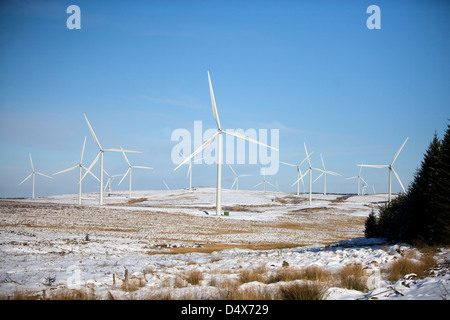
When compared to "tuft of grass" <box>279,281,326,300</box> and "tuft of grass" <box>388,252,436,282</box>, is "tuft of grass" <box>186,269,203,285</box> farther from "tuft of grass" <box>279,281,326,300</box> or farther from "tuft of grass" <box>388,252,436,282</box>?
"tuft of grass" <box>388,252,436,282</box>

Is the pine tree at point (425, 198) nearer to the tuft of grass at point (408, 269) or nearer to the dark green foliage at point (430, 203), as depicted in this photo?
the dark green foliage at point (430, 203)

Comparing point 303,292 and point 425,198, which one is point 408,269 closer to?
point 303,292

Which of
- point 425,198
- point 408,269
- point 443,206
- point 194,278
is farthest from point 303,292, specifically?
point 425,198

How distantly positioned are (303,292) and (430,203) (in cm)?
1310

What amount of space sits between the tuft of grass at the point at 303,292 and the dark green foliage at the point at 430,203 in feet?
38.3

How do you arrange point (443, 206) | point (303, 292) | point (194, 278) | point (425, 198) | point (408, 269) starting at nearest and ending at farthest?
point (303, 292)
point (408, 269)
point (194, 278)
point (443, 206)
point (425, 198)

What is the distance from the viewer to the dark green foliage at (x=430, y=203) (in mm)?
16500

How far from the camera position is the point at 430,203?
17.3 meters

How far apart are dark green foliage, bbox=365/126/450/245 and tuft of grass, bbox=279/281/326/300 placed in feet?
38.3

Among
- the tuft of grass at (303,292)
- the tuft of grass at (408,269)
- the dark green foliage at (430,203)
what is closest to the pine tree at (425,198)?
the dark green foliage at (430,203)

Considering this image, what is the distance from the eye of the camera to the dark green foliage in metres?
16.5

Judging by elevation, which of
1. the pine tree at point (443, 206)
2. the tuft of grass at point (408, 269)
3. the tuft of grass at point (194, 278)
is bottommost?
the tuft of grass at point (194, 278)

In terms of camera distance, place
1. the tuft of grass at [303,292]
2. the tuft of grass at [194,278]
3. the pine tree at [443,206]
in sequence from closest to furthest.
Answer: the tuft of grass at [303,292]
the tuft of grass at [194,278]
the pine tree at [443,206]
